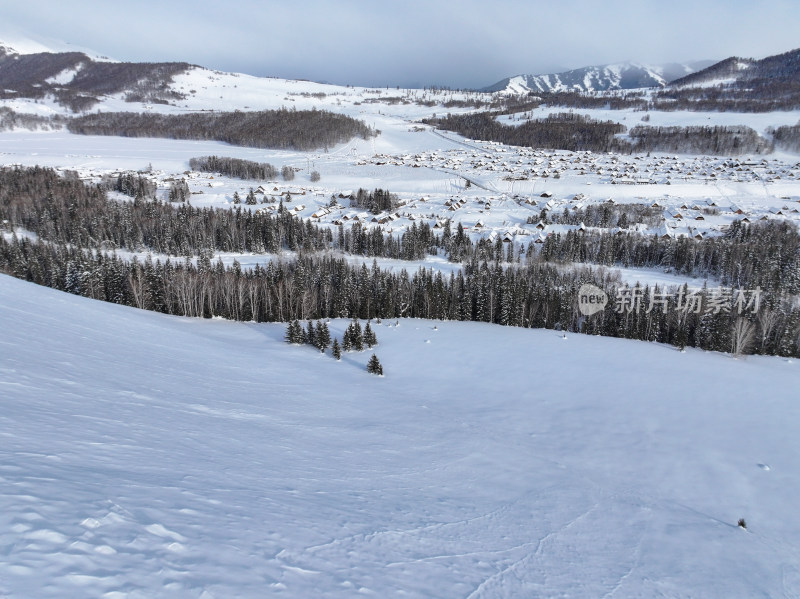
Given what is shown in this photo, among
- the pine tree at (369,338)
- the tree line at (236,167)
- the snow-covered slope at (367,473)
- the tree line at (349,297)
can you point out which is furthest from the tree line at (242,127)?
the snow-covered slope at (367,473)

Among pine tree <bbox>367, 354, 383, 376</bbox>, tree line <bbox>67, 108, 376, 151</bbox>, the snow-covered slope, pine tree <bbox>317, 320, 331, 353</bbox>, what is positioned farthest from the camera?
tree line <bbox>67, 108, 376, 151</bbox>

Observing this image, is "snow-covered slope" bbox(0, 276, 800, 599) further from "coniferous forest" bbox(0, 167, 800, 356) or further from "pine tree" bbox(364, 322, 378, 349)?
"coniferous forest" bbox(0, 167, 800, 356)

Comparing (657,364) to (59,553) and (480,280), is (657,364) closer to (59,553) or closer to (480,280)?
(480,280)

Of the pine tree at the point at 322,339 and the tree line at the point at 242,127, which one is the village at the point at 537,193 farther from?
the pine tree at the point at 322,339

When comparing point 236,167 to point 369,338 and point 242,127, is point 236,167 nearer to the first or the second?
point 242,127

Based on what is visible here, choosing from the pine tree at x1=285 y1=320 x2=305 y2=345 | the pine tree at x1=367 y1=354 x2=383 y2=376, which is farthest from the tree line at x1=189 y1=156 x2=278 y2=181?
the pine tree at x1=367 y1=354 x2=383 y2=376

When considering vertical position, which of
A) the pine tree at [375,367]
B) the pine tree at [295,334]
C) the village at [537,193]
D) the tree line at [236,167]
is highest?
the tree line at [236,167]
